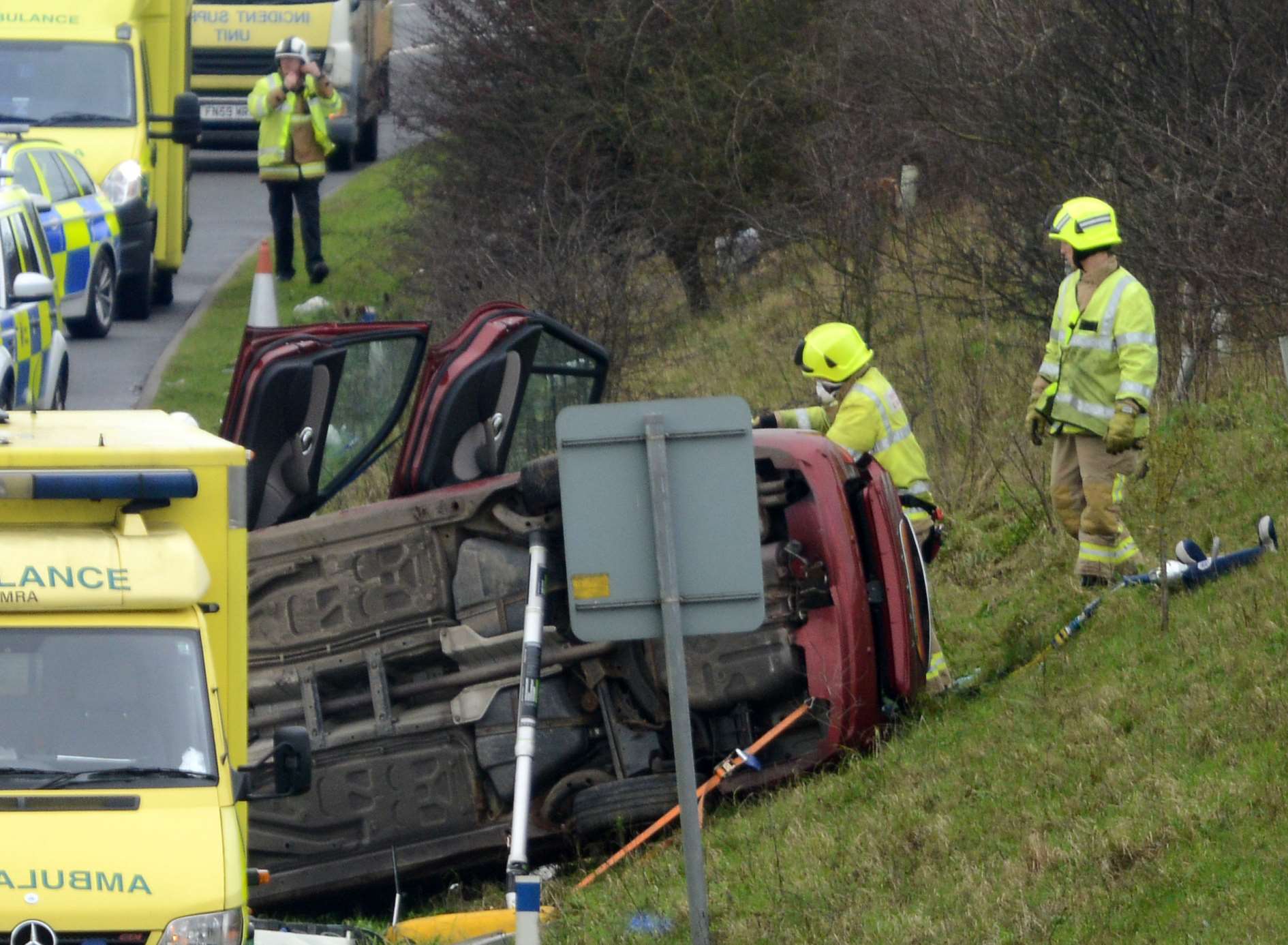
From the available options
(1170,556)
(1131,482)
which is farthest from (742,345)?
(1170,556)

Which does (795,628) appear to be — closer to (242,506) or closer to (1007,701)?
(1007,701)

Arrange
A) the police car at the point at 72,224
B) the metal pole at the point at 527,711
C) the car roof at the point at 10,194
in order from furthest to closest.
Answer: the police car at the point at 72,224 → the car roof at the point at 10,194 → the metal pole at the point at 527,711

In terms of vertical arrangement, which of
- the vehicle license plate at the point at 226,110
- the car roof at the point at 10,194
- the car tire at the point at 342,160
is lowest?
the car tire at the point at 342,160

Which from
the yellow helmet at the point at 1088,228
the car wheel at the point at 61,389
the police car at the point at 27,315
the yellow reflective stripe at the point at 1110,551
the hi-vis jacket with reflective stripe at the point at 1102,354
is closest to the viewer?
the hi-vis jacket with reflective stripe at the point at 1102,354

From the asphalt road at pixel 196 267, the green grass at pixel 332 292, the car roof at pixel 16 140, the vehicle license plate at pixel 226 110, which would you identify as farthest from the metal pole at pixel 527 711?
the vehicle license plate at pixel 226 110

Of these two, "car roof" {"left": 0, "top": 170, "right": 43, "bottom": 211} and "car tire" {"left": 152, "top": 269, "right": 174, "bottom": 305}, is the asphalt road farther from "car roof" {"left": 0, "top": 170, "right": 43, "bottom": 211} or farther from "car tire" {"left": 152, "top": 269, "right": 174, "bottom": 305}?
"car roof" {"left": 0, "top": 170, "right": 43, "bottom": 211}

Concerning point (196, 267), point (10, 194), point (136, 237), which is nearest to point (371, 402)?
point (10, 194)

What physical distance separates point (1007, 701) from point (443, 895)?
2397 millimetres

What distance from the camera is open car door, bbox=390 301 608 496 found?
26.9 ft

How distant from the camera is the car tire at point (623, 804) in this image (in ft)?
25.6

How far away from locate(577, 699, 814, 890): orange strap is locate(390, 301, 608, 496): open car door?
160cm

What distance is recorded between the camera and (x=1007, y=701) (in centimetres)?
823

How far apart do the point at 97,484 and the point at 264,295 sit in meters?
8.54

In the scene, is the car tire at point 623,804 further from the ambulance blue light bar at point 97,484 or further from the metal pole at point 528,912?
the ambulance blue light bar at point 97,484
